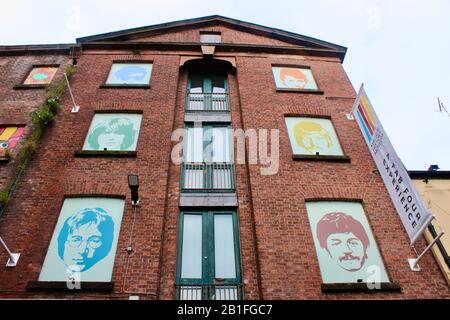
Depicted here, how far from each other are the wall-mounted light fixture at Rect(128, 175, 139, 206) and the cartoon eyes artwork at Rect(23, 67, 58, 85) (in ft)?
24.3

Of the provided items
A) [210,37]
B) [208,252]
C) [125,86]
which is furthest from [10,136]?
[210,37]

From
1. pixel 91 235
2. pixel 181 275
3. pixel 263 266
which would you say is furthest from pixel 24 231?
pixel 263 266

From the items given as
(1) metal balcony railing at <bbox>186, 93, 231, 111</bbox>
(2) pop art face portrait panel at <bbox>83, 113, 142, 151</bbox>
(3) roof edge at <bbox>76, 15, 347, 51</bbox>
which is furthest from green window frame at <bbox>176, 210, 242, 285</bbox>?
(3) roof edge at <bbox>76, 15, 347, 51</bbox>

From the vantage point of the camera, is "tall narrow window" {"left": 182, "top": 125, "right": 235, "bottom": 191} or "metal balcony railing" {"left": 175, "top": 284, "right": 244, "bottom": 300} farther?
"tall narrow window" {"left": 182, "top": 125, "right": 235, "bottom": 191}

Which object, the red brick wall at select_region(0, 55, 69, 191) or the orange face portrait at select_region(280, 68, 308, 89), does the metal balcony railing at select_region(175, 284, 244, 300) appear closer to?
the red brick wall at select_region(0, 55, 69, 191)

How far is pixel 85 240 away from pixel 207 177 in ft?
11.7

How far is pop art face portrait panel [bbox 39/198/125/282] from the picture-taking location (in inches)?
296

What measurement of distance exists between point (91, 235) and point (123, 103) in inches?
198

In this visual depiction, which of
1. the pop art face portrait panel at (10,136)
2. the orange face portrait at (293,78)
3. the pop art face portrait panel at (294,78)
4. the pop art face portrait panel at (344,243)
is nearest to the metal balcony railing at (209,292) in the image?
the pop art face portrait panel at (344,243)

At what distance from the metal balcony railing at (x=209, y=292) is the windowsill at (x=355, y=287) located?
6.13 feet

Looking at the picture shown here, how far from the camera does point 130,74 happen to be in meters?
13.1

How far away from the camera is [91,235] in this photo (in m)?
8.12

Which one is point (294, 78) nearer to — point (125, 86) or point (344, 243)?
point (125, 86)

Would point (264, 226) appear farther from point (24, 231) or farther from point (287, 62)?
point (287, 62)
